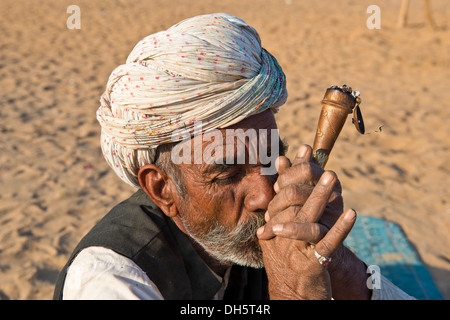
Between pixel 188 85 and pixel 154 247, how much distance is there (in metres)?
0.80

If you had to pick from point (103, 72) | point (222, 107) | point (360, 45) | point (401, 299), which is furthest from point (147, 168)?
point (360, 45)

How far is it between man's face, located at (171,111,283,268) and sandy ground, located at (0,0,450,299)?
1.97 m

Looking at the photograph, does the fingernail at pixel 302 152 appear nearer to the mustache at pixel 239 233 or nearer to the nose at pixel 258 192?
the nose at pixel 258 192

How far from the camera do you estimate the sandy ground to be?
4.17 metres

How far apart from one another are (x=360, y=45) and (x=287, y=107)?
389 cm

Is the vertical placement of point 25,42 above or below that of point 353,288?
above

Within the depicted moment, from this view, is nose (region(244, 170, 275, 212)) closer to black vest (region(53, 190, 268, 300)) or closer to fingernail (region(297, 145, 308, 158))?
fingernail (region(297, 145, 308, 158))

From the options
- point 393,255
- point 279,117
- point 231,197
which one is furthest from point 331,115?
point 279,117

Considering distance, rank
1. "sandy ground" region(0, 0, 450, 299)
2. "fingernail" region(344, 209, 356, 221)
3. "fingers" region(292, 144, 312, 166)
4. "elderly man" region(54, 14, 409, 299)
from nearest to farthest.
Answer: "fingernail" region(344, 209, 356, 221) < "fingers" region(292, 144, 312, 166) < "elderly man" region(54, 14, 409, 299) < "sandy ground" region(0, 0, 450, 299)

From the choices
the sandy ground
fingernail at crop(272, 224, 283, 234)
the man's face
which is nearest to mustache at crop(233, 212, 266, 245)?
the man's face

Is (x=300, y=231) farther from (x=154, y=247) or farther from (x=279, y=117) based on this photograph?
(x=279, y=117)

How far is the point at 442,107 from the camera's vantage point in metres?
6.83
